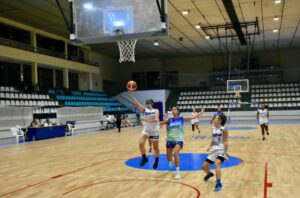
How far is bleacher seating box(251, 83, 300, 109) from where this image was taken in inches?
1179

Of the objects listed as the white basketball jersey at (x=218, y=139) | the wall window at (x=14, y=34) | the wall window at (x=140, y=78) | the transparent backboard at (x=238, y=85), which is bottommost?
the white basketball jersey at (x=218, y=139)

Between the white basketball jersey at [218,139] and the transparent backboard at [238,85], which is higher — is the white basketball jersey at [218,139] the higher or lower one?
the lower one

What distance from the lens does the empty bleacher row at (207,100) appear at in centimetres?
3152

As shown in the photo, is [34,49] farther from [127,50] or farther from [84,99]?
[127,50]

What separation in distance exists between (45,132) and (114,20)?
11349 mm

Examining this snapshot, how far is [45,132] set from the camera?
18.9 metres

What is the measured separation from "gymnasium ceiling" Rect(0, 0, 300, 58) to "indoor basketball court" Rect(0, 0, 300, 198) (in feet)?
0.37

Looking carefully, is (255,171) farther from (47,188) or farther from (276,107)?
(276,107)

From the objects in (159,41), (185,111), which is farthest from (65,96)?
(185,111)

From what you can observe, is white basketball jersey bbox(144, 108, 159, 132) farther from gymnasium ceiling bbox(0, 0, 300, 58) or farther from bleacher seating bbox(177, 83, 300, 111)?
bleacher seating bbox(177, 83, 300, 111)

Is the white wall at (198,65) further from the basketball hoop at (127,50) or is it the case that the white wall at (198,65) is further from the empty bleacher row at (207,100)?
the basketball hoop at (127,50)

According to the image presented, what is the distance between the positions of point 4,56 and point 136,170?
14.5 m

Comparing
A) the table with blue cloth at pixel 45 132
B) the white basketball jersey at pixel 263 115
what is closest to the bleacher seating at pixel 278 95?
the white basketball jersey at pixel 263 115

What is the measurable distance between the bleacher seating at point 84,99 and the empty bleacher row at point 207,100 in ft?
19.2
